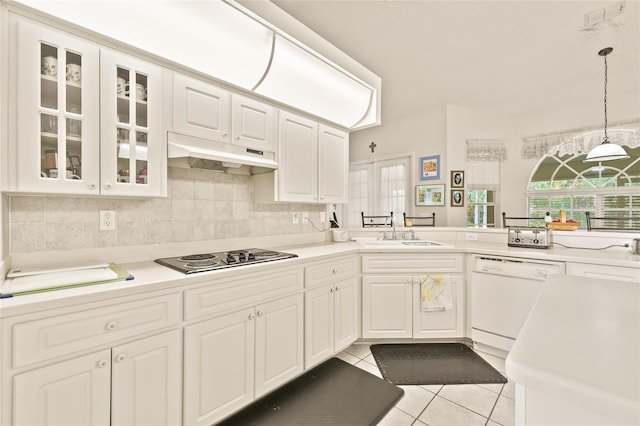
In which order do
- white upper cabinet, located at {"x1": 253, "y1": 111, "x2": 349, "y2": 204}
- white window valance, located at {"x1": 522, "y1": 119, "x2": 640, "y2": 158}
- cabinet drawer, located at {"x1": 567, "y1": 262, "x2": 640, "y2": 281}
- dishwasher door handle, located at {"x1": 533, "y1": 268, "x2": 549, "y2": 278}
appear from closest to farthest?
cabinet drawer, located at {"x1": 567, "y1": 262, "x2": 640, "y2": 281}, dishwasher door handle, located at {"x1": 533, "y1": 268, "x2": 549, "y2": 278}, white upper cabinet, located at {"x1": 253, "y1": 111, "x2": 349, "y2": 204}, white window valance, located at {"x1": 522, "y1": 119, "x2": 640, "y2": 158}

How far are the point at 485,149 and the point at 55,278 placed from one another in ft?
17.4

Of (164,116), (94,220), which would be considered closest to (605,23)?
(164,116)

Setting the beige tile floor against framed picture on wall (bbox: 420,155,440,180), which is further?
framed picture on wall (bbox: 420,155,440,180)

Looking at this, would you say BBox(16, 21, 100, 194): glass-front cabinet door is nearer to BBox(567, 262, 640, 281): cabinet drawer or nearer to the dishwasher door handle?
the dishwasher door handle

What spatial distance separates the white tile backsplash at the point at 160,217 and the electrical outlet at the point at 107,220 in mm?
19

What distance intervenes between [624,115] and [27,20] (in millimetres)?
6298

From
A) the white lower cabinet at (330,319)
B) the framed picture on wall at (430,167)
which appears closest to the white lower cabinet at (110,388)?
the white lower cabinet at (330,319)

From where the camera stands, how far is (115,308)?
1.22m

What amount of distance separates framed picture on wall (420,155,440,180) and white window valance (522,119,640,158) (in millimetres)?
1586

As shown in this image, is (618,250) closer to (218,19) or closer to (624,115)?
(624,115)

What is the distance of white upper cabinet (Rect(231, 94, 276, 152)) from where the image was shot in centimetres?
207

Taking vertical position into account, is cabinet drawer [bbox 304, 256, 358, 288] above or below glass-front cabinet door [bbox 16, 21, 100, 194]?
below

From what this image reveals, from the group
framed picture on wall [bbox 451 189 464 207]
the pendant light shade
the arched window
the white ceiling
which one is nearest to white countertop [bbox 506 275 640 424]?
the white ceiling

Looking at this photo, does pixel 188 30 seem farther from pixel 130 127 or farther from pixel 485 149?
pixel 485 149
